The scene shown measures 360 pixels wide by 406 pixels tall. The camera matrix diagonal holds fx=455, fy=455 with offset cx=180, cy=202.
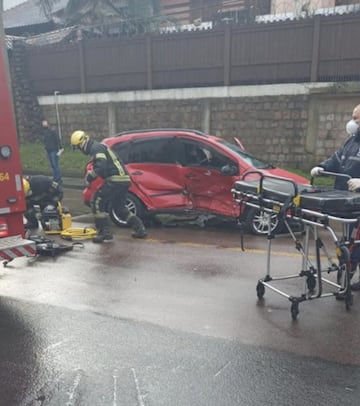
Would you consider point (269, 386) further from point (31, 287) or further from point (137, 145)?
point (137, 145)

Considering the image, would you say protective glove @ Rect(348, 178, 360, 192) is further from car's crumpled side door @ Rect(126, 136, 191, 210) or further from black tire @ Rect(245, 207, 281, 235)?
car's crumpled side door @ Rect(126, 136, 191, 210)

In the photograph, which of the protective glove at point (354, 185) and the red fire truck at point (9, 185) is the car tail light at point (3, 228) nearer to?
the red fire truck at point (9, 185)

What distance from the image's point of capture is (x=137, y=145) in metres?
8.60

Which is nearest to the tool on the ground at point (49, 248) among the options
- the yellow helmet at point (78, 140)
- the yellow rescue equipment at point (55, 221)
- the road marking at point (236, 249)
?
the yellow rescue equipment at point (55, 221)

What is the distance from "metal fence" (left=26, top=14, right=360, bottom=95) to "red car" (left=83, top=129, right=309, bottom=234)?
605cm

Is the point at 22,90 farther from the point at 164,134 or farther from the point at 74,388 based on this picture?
the point at 74,388

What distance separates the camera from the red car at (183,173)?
25.7ft

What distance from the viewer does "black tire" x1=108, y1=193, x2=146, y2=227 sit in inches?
334

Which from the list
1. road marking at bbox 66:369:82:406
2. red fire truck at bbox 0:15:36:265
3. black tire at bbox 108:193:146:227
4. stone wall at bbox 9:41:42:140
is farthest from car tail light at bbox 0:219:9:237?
stone wall at bbox 9:41:42:140

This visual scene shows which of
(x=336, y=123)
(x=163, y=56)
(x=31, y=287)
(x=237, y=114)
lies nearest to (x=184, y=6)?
(x=163, y=56)

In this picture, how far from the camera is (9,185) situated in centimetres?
484

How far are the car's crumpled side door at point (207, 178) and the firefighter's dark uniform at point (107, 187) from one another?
1160 mm

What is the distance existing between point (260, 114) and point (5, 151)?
9.99m

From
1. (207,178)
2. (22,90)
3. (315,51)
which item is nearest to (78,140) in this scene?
(207,178)
